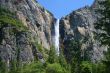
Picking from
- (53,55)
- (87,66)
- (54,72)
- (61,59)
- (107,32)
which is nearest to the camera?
(107,32)

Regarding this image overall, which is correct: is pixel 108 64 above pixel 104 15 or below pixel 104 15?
below

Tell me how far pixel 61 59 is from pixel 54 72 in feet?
120

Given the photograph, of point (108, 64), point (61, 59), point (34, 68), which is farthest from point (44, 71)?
point (108, 64)

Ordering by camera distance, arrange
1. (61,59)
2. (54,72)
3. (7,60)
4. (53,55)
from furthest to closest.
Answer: (7,60)
(61,59)
(53,55)
(54,72)

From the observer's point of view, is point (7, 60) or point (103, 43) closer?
point (103, 43)

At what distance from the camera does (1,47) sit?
197 metres

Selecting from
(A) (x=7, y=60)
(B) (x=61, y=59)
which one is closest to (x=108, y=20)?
(B) (x=61, y=59)

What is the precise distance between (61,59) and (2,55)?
65598mm

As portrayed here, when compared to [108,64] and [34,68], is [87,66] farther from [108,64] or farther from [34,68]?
[108,64]

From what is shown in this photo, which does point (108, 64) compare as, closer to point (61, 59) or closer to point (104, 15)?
point (104, 15)

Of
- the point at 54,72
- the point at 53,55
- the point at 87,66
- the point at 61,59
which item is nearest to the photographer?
the point at 54,72

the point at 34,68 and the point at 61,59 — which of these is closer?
the point at 34,68

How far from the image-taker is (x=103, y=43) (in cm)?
3878

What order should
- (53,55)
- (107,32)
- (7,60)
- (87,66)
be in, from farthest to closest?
(7,60)
(53,55)
(87,66)
(107,32)
